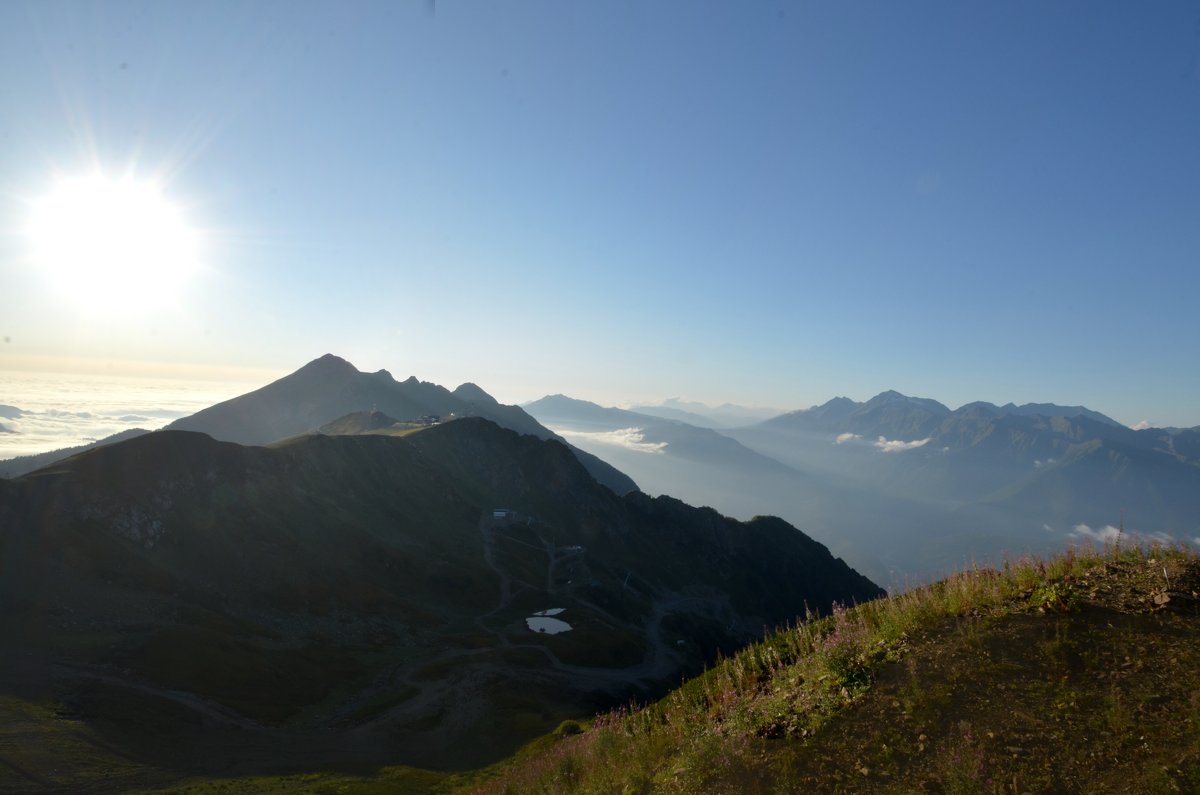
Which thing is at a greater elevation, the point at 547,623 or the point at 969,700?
the point at 969,700

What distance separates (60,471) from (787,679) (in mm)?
99983

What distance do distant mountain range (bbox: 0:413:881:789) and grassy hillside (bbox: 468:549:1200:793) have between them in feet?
126

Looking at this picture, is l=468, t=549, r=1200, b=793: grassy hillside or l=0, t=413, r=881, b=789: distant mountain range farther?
l=0, t=413, r=881, b=789: distant mountain range

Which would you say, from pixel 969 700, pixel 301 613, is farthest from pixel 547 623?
pixel 969 700

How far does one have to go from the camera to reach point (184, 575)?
7400 cm

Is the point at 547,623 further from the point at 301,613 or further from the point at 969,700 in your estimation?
the point at 969,700

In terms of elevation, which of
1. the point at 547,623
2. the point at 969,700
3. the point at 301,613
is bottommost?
the point at 547,623

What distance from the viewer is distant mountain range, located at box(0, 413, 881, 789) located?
152 feet

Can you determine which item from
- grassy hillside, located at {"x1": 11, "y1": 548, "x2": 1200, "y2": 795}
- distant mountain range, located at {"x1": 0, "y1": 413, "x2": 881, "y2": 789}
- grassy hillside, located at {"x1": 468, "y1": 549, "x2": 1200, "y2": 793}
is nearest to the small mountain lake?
distant mountain range, located at {"x1": 0, "y1": 413, "x2": 881, "y2": 789}

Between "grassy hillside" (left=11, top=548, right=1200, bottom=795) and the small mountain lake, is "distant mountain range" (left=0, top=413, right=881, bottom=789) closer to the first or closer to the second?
the small mountain lake

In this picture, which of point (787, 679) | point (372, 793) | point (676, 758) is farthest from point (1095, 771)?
point (372, 793)

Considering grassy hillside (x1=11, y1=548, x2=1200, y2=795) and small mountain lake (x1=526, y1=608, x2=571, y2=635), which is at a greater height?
grassy hillside (x1=11, y1=548, x2=1200, y2=795)

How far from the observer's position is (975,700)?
9016mm

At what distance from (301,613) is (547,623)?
39029 millimetres
